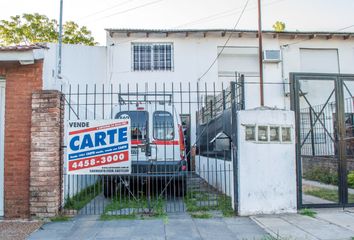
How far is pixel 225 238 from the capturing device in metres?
5.29

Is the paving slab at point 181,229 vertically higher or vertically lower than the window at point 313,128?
lower

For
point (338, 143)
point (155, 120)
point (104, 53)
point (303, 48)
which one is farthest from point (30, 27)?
point (338, 143)

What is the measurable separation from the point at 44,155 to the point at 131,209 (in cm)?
205

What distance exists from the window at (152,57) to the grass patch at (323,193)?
31.0 feet

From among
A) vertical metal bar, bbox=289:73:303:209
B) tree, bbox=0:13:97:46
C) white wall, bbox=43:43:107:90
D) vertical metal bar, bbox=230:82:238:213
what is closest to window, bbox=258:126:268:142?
vertical metal bar, bbox=230:82:238:213

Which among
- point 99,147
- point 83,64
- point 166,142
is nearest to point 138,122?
point 166,142

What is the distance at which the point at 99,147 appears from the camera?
684cm

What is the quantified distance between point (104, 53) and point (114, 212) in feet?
34.8

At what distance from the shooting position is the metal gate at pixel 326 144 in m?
7.19

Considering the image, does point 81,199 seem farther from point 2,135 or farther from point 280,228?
point 280,228

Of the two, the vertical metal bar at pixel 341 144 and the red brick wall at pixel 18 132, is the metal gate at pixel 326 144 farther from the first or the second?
the red brick wall at pixel 18 132

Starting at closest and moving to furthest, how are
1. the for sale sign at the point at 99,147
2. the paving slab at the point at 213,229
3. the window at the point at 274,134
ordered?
the paving slab at the point at 213,229 → the for sale sign at the point at 99,147 → the window at the point at 274,134

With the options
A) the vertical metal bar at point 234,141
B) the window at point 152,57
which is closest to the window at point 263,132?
the vertical metal bar at point 234,141

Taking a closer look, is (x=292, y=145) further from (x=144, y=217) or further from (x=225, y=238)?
(x=144, y=217)
